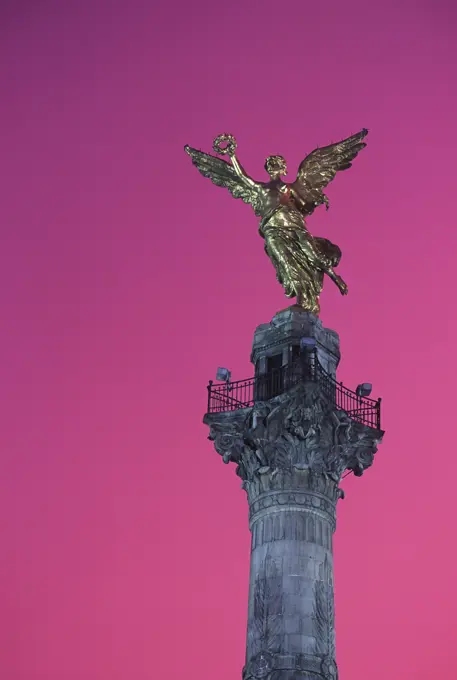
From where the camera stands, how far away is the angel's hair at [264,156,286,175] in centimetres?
5306

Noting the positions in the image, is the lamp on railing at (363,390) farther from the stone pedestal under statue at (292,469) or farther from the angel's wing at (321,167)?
the angel's wing at (321,167)

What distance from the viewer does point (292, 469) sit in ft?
152

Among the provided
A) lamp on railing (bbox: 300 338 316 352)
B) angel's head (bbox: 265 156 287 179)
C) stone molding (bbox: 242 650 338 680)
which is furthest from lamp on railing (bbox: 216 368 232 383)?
stone molding (bbox: 242 650 338 680)

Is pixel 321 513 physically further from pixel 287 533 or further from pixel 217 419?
pixel 217 419

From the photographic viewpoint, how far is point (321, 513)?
46469 mm

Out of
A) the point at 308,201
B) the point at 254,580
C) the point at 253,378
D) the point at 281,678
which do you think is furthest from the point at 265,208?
the point at 281,678

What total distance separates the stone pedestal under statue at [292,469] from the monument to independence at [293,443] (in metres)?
0.04

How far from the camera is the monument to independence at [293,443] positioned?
4434 cm

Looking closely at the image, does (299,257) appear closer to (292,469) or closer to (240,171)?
(240,171)

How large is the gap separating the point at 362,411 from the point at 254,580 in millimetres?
7657

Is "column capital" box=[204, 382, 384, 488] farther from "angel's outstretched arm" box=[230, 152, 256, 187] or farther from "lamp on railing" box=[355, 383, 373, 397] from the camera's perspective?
"angel's outstretched arm" box=[230, 152, 256, 187]

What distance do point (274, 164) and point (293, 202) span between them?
6.07 feet

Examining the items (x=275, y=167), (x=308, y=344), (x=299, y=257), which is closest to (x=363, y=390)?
(x=308, y=344)

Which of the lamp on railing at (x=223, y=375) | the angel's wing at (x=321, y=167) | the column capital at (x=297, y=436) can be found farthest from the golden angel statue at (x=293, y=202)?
the column capital at (x=297, y=436)
